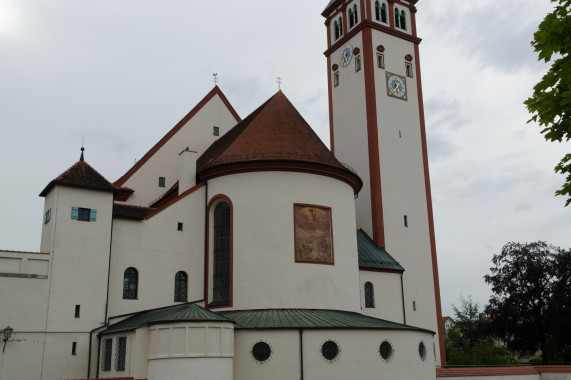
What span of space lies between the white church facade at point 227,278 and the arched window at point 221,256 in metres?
0.07

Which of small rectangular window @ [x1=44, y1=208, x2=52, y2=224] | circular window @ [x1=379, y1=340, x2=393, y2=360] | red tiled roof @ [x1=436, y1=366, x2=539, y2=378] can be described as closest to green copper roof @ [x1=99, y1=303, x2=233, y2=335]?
small rectangular window @ [x1=44, y1=208, x2=52, y2=224]

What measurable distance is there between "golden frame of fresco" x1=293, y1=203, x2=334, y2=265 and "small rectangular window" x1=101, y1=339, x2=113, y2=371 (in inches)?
298

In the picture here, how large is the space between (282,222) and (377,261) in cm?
786

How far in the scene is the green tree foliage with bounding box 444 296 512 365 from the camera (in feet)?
128

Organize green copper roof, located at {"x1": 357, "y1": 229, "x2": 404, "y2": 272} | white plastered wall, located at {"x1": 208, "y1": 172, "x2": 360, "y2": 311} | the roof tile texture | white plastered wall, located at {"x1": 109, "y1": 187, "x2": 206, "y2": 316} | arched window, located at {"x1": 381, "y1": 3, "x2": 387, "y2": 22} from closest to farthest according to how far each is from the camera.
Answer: white plastered wall, located at {"x1": 208, "y1": 172, "x2": 360, "y2": 311} < white plastered wall, located at {"x1": 109, "y1": 187, "x2": 206, "y2": 316} < the roof tile texture < green copper roof, located at {"x1": 357, "y1": 229, "x2": 404, "y2": 272} < arched window, located at {"x1": 381, "y1": 3, "x2": 387, "y2": 22}

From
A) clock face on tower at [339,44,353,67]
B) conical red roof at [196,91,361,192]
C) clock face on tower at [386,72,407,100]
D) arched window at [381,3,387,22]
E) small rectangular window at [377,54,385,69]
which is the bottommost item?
conical red roof at [196,91,361,192]

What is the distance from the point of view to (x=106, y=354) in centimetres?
2152

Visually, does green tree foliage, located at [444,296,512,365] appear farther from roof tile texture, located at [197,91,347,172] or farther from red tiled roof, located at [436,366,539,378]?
roof tile texture, located at [197,91,347,172]

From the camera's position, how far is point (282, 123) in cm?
2647

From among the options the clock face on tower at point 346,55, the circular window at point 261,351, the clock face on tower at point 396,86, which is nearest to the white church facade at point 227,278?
the circular window at point 261,351

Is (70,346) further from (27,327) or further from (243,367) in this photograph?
(243,367)

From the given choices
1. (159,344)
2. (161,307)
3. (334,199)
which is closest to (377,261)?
(334,199)

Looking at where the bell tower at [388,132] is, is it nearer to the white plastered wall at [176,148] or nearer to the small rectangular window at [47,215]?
the white plastered wall at [176,148]

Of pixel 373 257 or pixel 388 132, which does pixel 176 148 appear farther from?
pixel 373 257
